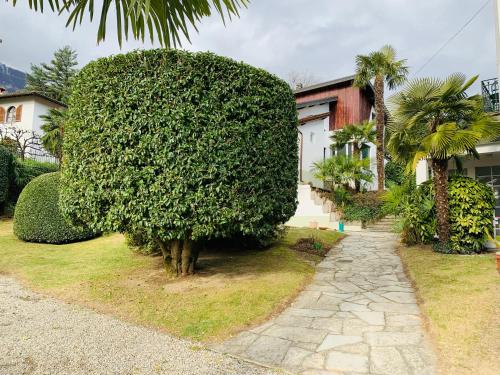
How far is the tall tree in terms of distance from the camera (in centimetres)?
4303

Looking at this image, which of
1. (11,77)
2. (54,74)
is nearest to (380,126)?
(54,74)

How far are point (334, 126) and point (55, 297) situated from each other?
19384 millimetres

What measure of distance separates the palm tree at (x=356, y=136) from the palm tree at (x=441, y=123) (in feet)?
30.3

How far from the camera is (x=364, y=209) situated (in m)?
15.3

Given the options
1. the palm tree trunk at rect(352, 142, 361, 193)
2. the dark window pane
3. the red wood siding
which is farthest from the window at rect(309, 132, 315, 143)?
the dark window pane

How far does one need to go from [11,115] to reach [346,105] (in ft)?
90.5

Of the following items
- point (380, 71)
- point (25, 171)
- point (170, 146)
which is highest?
point (380, 71)

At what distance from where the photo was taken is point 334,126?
21969 mm

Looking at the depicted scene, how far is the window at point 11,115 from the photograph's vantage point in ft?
92.5

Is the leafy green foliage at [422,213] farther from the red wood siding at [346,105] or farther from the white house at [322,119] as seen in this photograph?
the red wood siding at [346,105]

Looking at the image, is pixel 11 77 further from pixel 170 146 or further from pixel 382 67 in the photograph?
pixel 170 146

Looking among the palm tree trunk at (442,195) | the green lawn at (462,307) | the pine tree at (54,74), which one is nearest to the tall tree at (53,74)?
the pine tree at (54,74)

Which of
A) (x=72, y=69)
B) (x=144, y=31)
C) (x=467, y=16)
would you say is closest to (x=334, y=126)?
(x=467, y=16)

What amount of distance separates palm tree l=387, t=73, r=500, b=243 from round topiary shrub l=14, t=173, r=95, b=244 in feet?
32.5
